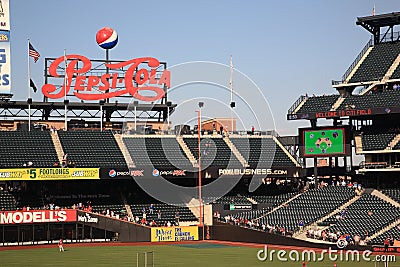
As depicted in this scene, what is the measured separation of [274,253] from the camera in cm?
5272

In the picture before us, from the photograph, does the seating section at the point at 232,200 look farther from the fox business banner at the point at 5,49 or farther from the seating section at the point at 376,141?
the fox business banner at the point at 5,49

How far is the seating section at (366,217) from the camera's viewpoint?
2232 inches

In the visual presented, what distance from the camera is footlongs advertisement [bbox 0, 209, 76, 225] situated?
2386 inches

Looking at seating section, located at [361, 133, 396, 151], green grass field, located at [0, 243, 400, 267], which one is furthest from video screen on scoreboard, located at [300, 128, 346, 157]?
green grass field, located at [0, 243, 400, 267]

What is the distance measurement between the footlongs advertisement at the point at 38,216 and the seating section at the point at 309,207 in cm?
1668

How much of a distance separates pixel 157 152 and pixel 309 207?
16.5 m

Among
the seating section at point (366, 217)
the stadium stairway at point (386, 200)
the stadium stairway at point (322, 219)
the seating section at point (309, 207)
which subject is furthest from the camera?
the seating section at point (309, 207)

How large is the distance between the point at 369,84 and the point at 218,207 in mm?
17892

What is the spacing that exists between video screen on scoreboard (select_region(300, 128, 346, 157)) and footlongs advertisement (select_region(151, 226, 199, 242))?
42.4 ft

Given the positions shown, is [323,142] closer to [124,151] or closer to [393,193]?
[393,193]

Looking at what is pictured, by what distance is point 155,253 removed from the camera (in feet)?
171

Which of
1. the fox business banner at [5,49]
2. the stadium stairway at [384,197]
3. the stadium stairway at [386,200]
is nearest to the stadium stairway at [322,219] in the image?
the stadium stairway at [384,197]

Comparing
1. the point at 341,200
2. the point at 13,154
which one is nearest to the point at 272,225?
the point at 341,200

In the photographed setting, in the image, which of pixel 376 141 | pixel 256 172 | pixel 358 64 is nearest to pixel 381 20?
pixel 358 64
